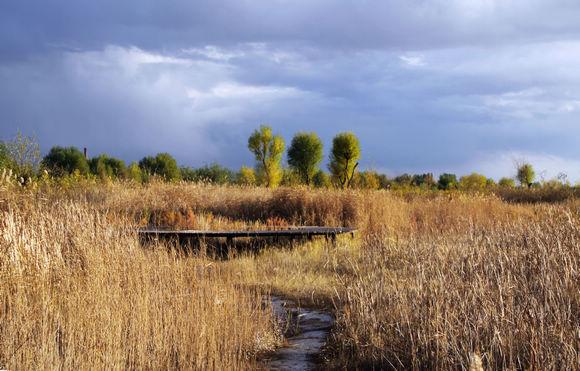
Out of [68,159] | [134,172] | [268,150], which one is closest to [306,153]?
[268,150]

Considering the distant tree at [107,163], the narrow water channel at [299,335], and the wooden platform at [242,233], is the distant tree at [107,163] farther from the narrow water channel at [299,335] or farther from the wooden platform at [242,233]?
the narrow water channel at [299,335]

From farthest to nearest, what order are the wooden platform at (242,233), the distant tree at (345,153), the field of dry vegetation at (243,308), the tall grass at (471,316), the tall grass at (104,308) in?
the distant tree at (345,153)
the wooden platform at (242,233)
the tall grass at (104,308)
the field of dry vegetation at (243,308)
the tall grass at (471,316)

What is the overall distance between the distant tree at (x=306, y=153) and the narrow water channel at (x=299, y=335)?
34922 millimetres

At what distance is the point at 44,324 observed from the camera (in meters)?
4.86

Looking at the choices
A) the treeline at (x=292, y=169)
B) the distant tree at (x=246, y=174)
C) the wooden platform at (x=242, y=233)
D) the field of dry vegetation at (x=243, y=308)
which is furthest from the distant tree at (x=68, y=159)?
the field of dry vegetation at (x=243, y=308)

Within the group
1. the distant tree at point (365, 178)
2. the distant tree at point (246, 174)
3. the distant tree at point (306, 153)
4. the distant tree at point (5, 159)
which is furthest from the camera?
the distant tree at point (246, 174)

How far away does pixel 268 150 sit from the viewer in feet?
140

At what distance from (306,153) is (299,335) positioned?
36883 mm

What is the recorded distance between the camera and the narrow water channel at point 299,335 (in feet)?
19.1

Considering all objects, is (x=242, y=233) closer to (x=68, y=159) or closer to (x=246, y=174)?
(x=246, y=174)

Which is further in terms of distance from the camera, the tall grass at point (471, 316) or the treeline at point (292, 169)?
the treeline at point (292, 169)

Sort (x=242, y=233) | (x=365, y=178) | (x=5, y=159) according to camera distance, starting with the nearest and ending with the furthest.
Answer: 1. (x=242, y=233)
2. (x=5, y=159)
3. (x=365, y=178)

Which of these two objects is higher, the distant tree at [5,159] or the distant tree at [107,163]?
the distant tree at [107,163]

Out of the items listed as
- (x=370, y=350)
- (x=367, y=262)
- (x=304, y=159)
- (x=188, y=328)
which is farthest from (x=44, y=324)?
(x=304, y=159)
